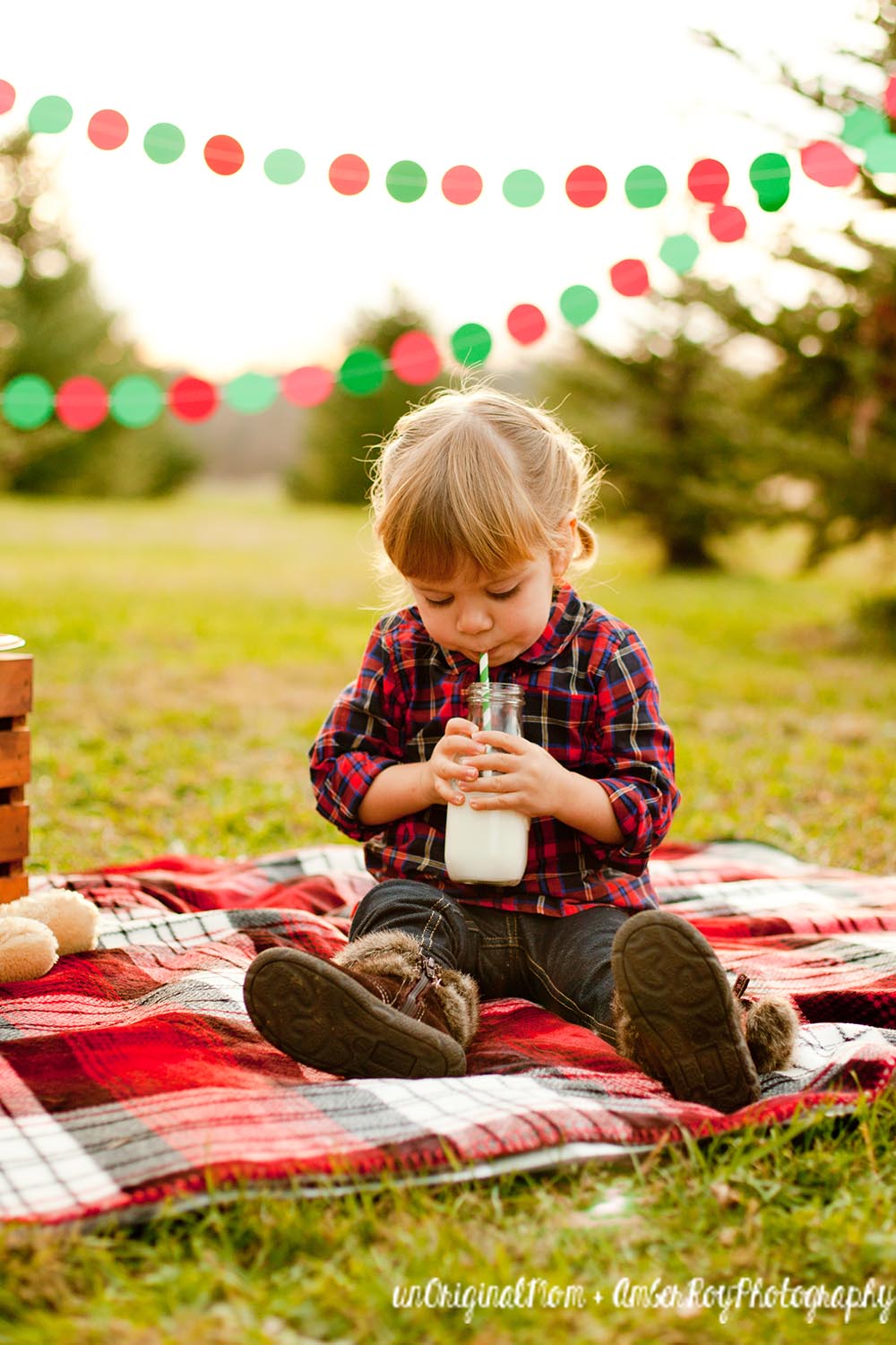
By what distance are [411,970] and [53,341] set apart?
19.1m

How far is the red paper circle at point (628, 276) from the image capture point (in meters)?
4.17

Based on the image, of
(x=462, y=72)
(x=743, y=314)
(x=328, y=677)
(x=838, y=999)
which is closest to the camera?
(x=838, y=999)

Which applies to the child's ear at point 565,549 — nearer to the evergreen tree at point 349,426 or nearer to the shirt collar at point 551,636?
the shirt collar at point 551,636

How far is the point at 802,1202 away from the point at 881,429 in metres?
5.74

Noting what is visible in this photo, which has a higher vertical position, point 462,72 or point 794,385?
point 462,72

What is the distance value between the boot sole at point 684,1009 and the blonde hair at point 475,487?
63 cm

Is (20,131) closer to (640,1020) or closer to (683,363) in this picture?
(683,363)

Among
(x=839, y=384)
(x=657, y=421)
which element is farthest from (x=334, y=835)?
(x=657, y=421)

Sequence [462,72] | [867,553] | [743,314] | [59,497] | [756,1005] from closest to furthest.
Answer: [756,1005], [462,72], [743,314], [867,553], [59,497]

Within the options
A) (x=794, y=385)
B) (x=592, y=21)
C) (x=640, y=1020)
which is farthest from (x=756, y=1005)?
(x=794, y=385)

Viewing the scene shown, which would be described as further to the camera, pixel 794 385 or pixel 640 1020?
pixel 794 385

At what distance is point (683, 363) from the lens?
1119cm

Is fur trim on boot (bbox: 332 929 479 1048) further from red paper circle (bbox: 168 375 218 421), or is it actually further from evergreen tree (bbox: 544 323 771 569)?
evergreen tree (bbox: 544 323 771 569)

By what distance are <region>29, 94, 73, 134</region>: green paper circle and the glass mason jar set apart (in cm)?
254
